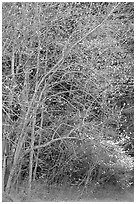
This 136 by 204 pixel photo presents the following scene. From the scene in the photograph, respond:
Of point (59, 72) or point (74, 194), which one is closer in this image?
point (59, 72)

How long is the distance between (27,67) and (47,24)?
0.70 meters

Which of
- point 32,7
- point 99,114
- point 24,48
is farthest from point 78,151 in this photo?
point 32,7

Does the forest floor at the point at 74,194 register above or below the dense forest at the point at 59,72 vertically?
below

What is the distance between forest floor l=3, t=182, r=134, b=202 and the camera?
20.5ft

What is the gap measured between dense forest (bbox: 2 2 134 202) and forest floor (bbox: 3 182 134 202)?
0.21 meters

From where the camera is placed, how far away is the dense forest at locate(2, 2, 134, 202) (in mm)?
5090

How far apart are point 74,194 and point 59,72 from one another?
8.42 feet

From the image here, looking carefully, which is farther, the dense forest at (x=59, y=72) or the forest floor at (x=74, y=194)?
the forest floor at (x=74, y=194)

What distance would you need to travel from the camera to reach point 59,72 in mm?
5543

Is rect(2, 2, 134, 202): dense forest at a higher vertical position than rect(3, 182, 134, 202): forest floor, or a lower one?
higher

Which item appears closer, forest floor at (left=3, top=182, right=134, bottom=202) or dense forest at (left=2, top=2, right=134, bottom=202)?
dense forest at (left=2, top=2, right=134, bottom=202)

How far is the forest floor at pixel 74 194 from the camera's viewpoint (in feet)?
20.5

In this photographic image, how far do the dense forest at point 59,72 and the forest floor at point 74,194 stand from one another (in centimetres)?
21

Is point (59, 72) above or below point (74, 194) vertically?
above
